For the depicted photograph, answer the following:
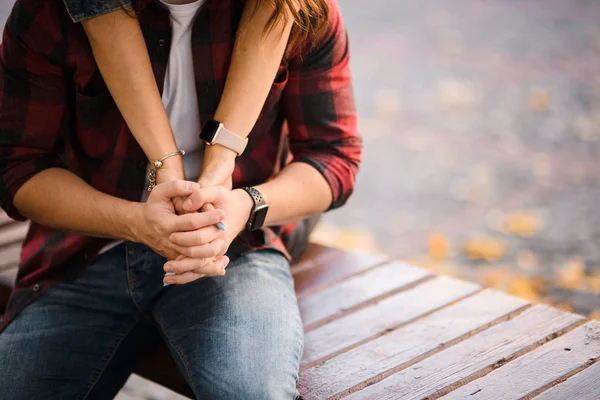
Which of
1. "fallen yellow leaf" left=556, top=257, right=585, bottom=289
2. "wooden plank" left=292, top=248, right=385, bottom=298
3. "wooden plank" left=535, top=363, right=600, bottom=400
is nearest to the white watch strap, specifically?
"wooden plank" left=292, top=248, right=385, bottom=298

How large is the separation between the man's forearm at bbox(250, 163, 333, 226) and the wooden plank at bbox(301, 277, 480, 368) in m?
0.34

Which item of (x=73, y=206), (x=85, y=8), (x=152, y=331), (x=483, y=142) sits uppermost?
(x=85, y=8)

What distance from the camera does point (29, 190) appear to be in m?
2.04

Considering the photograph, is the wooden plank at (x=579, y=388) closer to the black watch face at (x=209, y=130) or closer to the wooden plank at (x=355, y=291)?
the wooden plank at (x=355, y=291)

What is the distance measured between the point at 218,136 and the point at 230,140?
3 cm

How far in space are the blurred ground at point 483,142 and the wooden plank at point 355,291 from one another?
4.05 feet

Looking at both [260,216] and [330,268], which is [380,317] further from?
[260,216]

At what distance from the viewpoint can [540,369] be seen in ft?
6.51

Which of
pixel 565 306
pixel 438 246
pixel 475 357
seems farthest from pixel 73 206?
pixel 438 246

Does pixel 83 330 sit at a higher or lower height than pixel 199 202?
lower

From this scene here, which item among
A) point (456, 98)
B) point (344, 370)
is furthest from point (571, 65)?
point (344, 370)

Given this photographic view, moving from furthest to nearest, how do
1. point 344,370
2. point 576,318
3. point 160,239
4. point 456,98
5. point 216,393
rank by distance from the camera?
point 456,98 < point 576,318 < point 344,370 < point 160,239 < point 216,393

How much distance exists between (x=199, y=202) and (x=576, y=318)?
1.11m

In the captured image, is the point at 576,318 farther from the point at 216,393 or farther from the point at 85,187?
the point at 85,187
